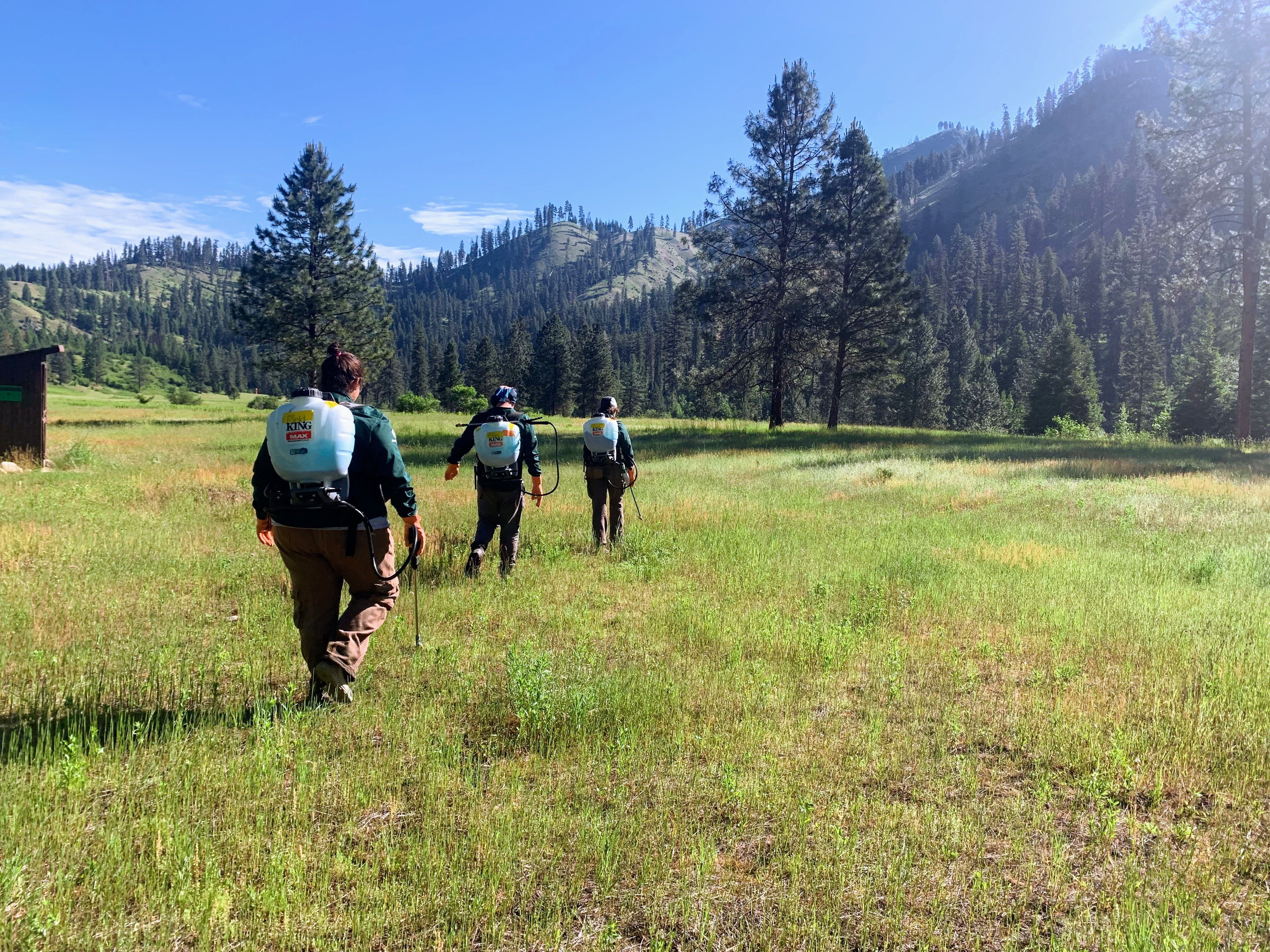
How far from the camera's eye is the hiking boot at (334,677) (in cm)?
433

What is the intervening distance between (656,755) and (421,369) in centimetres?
11332

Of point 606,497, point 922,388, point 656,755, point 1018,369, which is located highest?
point 1018,369

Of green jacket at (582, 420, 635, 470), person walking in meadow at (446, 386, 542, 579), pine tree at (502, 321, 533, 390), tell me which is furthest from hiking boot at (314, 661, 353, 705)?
pine tree at (502, 321, 533, 390)

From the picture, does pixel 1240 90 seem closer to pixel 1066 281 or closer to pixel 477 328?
pixel 1066 281

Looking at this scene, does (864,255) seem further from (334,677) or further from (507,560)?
(334,677)

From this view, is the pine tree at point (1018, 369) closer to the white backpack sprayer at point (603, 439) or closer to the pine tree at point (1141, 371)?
the pine tree at point (1141, 371)

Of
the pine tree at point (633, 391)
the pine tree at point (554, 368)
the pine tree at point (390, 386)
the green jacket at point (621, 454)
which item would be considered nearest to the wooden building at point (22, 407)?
the green jacket at point (621, 454)

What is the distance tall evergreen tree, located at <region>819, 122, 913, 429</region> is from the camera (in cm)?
2975

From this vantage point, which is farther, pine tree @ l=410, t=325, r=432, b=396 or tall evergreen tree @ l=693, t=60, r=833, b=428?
pine tree @ l=410, t=325, r=432, b=396

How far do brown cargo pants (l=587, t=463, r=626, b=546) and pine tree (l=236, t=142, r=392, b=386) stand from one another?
32125 millimetres

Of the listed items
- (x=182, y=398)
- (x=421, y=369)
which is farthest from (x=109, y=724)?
(x=421, y=369)

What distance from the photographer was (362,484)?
4.52 meters

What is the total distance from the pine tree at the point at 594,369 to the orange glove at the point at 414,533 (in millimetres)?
72260

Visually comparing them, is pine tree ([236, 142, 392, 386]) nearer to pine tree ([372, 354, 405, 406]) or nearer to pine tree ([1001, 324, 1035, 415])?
pine tree ([372, 354, 405, 406])
